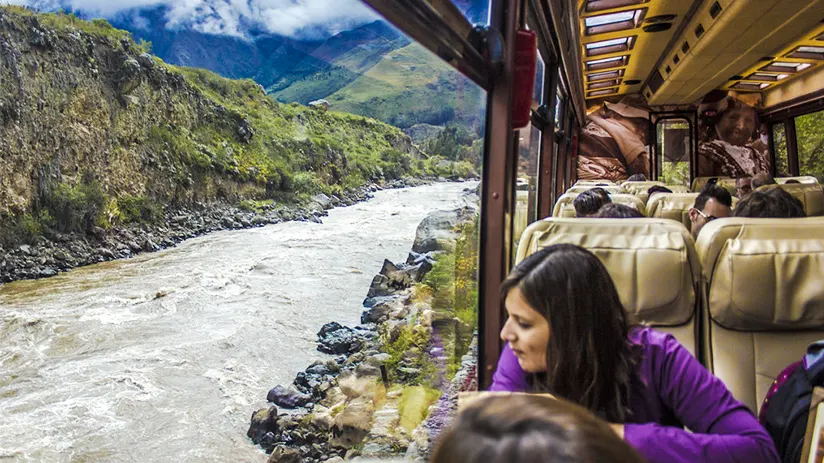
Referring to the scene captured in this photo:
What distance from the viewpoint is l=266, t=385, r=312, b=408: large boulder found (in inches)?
117

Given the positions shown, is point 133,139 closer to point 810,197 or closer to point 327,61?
point 327,61

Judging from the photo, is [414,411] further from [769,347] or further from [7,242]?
[7,242]

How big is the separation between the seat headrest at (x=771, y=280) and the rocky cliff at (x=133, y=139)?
3.51 ft

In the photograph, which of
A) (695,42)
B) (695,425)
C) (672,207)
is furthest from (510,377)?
(695,42)

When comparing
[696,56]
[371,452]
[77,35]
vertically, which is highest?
[696,56]

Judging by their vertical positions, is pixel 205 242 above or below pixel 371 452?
above

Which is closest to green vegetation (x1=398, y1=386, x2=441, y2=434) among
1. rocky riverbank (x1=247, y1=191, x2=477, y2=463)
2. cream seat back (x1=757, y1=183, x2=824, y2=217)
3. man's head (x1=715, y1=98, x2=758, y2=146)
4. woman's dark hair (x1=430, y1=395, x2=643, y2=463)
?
rocky riverbank (x1=247, y1=191, x2=477, y2=463)

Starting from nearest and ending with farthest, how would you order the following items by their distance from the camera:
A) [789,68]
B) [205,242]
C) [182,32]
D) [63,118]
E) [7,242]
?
1. [182,32]
2. [7,242]
3. [205,242]
4. [63,118]
5. [789,68]

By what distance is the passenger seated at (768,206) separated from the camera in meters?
2.37

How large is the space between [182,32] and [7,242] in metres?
1.07

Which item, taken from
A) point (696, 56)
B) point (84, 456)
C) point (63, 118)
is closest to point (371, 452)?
point (84, 456)

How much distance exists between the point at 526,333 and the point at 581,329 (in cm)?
10

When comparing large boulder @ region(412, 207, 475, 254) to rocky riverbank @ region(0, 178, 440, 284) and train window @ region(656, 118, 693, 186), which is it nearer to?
rocky riverbank @ region(0, 178, 440, 284)

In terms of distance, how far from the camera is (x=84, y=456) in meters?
2.22
